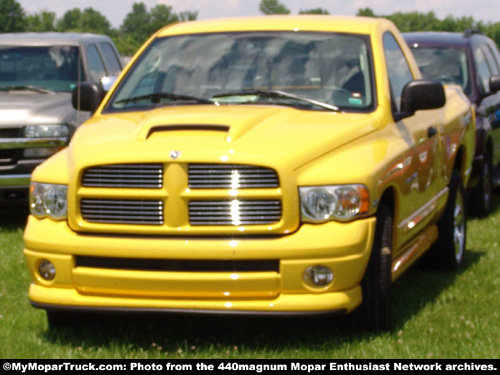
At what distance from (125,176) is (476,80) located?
6.95m

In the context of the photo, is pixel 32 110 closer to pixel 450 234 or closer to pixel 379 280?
pixel 450 234

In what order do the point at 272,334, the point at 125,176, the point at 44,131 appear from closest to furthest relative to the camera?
the point at 125,176 < the point at 272,334 < the point at 44,131

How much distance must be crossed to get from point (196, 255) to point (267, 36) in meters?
2.10

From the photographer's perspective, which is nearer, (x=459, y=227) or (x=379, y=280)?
(x=379, y=280)

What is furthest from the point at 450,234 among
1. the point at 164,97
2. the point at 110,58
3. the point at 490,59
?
the point at 110,58

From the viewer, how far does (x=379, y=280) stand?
6410 millimetres

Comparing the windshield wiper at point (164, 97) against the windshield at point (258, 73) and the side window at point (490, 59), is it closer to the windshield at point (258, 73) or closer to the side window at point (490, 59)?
the windshield at point (258, 73)

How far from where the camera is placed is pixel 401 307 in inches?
293

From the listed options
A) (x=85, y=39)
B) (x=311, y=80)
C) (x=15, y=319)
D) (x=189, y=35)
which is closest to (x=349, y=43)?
(x=311, y=80)

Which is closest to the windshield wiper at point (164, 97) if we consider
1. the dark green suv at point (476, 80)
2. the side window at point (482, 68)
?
the dark green suv at point (476, 80)

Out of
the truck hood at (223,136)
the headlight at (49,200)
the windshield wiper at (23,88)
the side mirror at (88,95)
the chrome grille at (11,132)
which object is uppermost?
the truck hood at (223,136)

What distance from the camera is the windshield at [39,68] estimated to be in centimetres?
1223

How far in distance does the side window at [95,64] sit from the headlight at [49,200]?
20.0 feet
